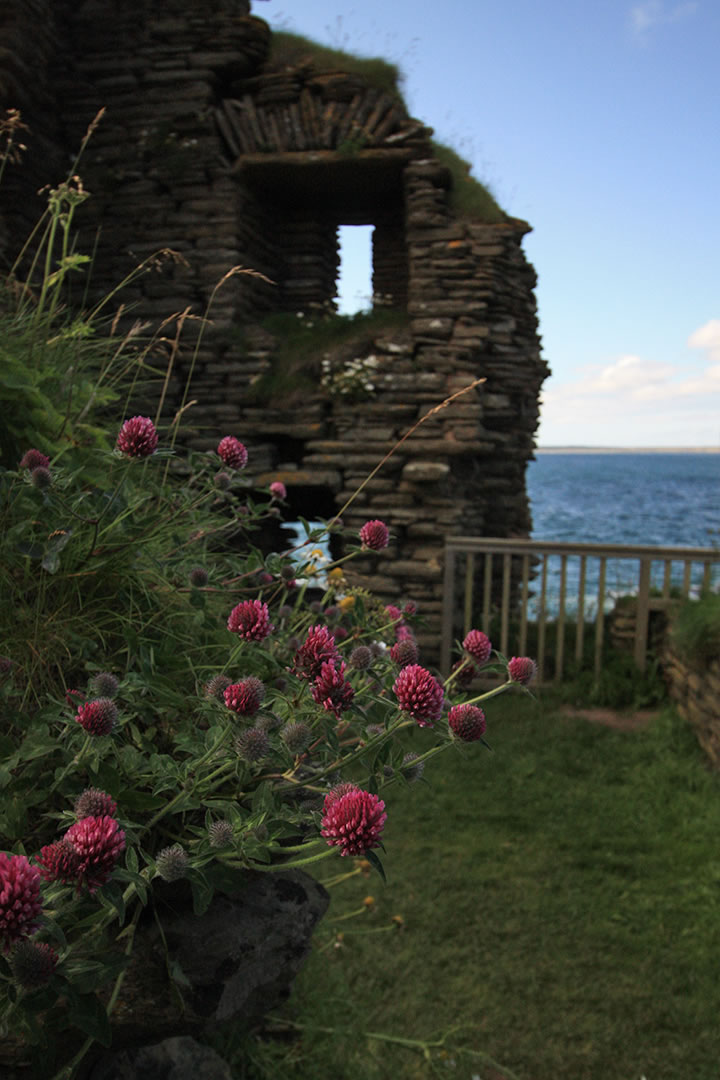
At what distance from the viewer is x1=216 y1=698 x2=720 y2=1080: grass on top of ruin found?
112 inches

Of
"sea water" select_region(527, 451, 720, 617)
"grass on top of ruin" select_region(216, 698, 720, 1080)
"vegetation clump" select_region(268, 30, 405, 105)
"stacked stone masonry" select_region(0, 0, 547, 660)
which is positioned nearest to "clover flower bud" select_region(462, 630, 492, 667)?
"grass on top of ruin" select_region(216, 698, 720, 1080)

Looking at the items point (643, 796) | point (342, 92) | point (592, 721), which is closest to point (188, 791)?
point (643, 796)

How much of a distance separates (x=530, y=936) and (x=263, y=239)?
25.6ft

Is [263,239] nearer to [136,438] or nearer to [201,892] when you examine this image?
[136,438]

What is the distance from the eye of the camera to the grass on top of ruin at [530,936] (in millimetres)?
2850

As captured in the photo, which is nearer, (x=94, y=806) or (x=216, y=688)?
(x=94, y=806)

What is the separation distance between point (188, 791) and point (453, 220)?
7843 mm

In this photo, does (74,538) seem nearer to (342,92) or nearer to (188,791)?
(188,791)

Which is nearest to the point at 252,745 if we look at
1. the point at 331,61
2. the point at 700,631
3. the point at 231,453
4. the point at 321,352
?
the point at 231,453

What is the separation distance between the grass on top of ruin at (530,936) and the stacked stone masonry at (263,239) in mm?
2799

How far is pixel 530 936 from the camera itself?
3.70 meters

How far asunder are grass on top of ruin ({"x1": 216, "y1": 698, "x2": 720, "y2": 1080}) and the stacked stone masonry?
2.80 meters

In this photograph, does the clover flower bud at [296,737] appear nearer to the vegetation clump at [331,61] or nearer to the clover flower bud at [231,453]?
the clover flower bud at [231,453]

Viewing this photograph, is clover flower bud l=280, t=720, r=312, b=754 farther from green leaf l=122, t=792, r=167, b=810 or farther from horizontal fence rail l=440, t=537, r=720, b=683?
horizontal fence rail l=440, t=537, r=720, b=683
